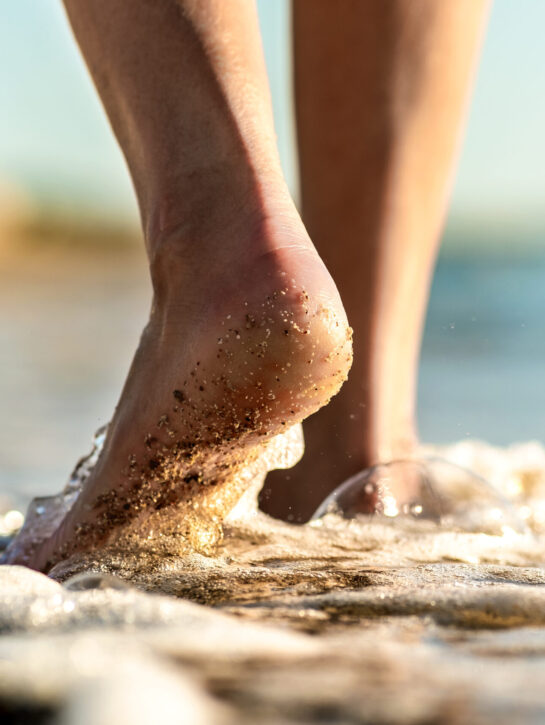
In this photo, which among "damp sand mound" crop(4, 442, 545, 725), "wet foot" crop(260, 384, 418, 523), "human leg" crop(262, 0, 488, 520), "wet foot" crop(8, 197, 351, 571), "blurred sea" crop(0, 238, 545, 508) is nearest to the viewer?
"damp sand mound" crop(4, 442, 545, 725)

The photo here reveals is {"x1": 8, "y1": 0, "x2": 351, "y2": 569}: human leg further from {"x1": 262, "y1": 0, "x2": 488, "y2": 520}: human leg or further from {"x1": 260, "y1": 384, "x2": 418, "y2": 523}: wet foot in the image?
{"x1": 262, "y1": 0, "x2": 488, "y2": 520}: human leg

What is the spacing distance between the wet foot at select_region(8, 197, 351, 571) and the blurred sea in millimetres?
236

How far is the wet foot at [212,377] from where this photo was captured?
34.5 inches

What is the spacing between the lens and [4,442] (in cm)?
261

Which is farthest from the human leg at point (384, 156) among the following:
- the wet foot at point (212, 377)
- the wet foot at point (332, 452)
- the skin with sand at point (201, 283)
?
the wet foot at point (212, 377)

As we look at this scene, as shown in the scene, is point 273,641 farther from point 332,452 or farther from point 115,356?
point 115,356

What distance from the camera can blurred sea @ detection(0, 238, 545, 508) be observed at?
2.77 m

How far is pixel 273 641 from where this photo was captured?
57 cm

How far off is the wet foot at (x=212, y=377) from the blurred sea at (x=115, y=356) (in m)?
0.24

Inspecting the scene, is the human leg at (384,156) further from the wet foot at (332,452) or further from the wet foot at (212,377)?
the wet foot at (212,377)

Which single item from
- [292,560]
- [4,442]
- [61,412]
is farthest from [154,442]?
[61,412]

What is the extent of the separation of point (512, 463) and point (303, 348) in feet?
4.31

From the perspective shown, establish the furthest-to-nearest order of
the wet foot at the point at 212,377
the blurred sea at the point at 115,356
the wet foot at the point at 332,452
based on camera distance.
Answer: the blurred sea at the point at 115,356 < the wet foot at the point at 332,452 < the wet foot at the point at 212,377

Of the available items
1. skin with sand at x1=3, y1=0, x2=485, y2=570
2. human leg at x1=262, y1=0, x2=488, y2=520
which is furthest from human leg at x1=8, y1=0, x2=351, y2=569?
human leg at x1=262, y1=0, x2=488, y2=520
